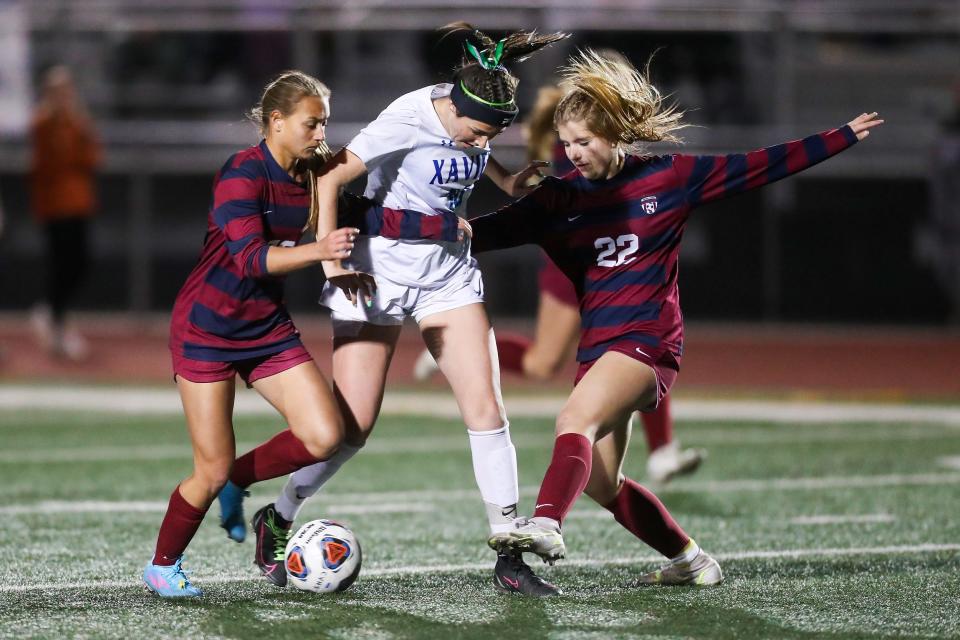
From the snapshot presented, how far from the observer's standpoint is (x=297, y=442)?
16.7 ft

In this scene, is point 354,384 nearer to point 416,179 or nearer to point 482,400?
point 482,400

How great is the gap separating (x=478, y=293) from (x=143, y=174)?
10.2 m

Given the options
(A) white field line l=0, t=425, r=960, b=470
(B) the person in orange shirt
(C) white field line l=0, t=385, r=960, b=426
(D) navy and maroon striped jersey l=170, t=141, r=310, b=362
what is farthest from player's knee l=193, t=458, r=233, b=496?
(B) the person in orange shirt

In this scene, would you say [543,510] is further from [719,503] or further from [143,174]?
[143,174]

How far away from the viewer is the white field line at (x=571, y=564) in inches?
200

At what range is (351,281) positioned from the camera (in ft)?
16.0

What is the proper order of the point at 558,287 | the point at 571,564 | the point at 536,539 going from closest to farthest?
the point at 536,539
the point at 571,564
the point at 558,287

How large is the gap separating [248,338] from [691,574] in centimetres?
168

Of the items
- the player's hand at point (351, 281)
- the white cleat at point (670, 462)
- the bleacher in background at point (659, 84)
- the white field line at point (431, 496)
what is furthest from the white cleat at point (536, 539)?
the bleacher in background at point (659, 84)

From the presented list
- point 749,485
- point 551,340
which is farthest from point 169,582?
point 749,485

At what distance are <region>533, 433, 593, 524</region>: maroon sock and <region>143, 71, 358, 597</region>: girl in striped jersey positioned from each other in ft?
2.43

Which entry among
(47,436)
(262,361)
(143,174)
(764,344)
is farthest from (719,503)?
(143,174)

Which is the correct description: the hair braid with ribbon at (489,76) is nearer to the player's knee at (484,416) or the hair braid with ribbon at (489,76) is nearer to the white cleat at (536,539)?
the player's knee at (484,416)

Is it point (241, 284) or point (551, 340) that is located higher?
point (241, 284)
